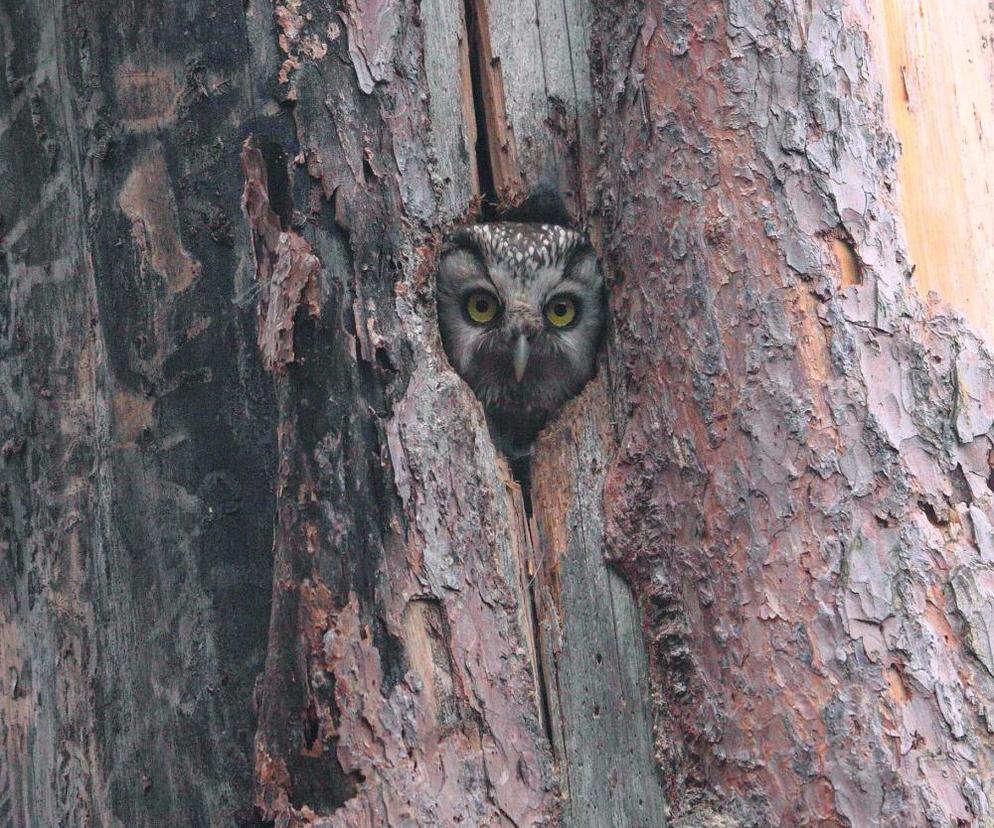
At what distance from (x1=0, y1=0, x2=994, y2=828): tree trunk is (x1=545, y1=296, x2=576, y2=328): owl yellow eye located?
532 mm

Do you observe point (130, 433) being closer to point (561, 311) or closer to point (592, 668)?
point (592, 668)

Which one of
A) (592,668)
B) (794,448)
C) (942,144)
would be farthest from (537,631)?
(942,144)

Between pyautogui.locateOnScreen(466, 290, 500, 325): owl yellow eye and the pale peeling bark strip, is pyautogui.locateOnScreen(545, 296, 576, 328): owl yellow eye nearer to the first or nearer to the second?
pyautogui.locateOnScreen(466, 290, 500, 325): owl yellow eye

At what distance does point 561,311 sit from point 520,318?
0.39 feet

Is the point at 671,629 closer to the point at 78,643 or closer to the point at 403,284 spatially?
the point at 403,284

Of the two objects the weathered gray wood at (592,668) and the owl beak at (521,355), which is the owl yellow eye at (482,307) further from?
the weathered gray wood at (592,668)

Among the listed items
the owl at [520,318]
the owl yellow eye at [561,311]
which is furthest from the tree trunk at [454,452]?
the owl yellow eye at [561,311]

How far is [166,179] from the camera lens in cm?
218

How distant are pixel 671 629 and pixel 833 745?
41 centimetres

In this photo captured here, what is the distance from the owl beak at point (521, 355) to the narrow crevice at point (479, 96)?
1.69 ft

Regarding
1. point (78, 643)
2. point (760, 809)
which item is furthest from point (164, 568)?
point (760, 809)

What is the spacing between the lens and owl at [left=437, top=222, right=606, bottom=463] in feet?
8.83

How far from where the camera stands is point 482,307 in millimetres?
3021

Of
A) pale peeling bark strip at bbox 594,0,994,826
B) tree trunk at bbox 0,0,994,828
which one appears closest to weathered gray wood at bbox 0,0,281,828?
tree trunk at bbox 0,0,994,828
